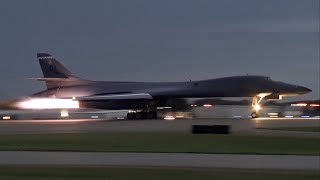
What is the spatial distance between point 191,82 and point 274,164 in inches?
1791

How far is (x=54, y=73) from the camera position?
71.1 m

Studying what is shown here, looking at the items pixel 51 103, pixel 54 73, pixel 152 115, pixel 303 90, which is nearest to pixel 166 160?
pixel 152 115

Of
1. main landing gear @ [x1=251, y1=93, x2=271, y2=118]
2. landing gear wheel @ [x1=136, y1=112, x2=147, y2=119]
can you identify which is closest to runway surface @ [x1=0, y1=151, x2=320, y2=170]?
main landing gear @ [x1=251, y1=93, x2=271, y2=118]

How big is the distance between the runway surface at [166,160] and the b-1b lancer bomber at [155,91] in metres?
39.4

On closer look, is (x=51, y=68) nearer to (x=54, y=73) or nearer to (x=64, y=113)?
(x=54, y=73)

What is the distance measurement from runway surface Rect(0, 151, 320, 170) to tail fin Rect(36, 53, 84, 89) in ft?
160

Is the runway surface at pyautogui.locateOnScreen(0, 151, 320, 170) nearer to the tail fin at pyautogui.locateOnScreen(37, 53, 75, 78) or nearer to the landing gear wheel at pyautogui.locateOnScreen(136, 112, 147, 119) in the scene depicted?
the landing gear wheel at pyautogui.locateOnScreen(136, 112, 147, 119)

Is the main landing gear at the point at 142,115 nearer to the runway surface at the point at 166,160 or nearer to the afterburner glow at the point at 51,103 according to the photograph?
the afterburner glow at the point at 51,103

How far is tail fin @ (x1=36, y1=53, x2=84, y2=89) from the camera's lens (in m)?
69.6

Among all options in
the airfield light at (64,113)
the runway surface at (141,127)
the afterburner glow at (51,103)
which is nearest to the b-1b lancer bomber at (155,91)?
the afterburner glow at (51,103)

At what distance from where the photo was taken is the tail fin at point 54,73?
69.6 meters

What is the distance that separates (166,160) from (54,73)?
5457 centimetres

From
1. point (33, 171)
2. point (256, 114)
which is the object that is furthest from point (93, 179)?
point (256, 114)

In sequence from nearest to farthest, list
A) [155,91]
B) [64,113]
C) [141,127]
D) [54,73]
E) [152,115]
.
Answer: [141,127], [152,115], [155,91], [64,113], [54,73]
